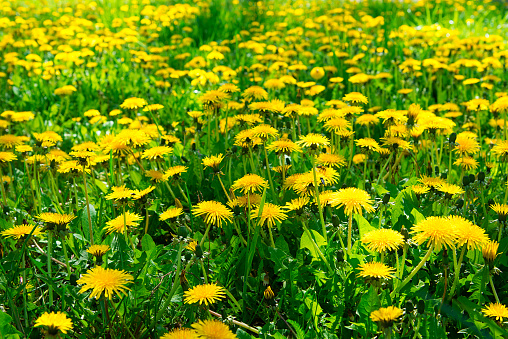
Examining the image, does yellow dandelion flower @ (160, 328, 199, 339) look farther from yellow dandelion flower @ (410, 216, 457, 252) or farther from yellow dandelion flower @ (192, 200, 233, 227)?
yellow dandelion flower @ (410, 216, 457, 252)

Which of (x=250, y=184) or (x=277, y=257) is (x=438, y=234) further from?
(x=250, y=184)

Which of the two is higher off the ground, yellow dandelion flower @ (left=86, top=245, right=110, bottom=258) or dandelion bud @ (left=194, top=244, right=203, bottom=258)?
dandelion bud @ (left=194, top=244, right=203, bottom=258)

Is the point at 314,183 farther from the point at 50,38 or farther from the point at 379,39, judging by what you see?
the point at 50,38

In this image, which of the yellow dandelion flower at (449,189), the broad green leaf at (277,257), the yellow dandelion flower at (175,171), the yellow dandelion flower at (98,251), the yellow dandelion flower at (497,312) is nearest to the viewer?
the yellow dandelion flower at (497,312)

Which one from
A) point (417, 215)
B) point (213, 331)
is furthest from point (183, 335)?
point (417, 215)

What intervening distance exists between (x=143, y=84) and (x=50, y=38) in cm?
190

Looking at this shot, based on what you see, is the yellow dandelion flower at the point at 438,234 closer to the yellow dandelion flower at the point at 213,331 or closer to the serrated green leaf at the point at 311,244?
the serrated green leaf at the point at 311,244

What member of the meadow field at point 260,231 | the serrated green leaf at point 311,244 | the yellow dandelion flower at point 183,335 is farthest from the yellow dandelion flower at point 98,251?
the serrated green leaf at point 311,244

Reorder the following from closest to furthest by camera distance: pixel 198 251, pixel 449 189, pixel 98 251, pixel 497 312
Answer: pixel 497 312, pixel 198 251, pixel 98 251, pixel 449 189

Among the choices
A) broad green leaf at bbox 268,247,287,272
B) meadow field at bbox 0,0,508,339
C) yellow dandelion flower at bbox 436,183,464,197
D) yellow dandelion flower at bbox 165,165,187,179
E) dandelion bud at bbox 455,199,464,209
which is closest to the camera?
meadow field at bbox 0,0,508,339

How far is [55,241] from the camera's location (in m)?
2.13

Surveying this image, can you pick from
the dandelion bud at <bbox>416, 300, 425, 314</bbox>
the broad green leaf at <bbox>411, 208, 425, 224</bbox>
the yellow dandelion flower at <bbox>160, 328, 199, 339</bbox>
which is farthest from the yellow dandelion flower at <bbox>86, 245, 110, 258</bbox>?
the broad green leaf at <bbox>411, 208, 425, 224</bbox>

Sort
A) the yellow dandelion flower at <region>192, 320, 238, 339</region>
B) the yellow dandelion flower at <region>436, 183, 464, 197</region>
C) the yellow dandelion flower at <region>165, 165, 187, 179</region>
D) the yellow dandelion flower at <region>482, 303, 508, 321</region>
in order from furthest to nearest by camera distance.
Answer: the yellow dandelion flower at <region>165, 165, 187, 179</region> < the yellow dandelion flower at <region>436, 183, 464, 197</region> < the yellow dandelion flower at <region>482, 303, 508, 321</region> < the yellow dandelion flower at <region>192, 320, 238, 339</region>

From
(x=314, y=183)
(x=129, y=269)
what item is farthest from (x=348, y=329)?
(x=129, y=269)
